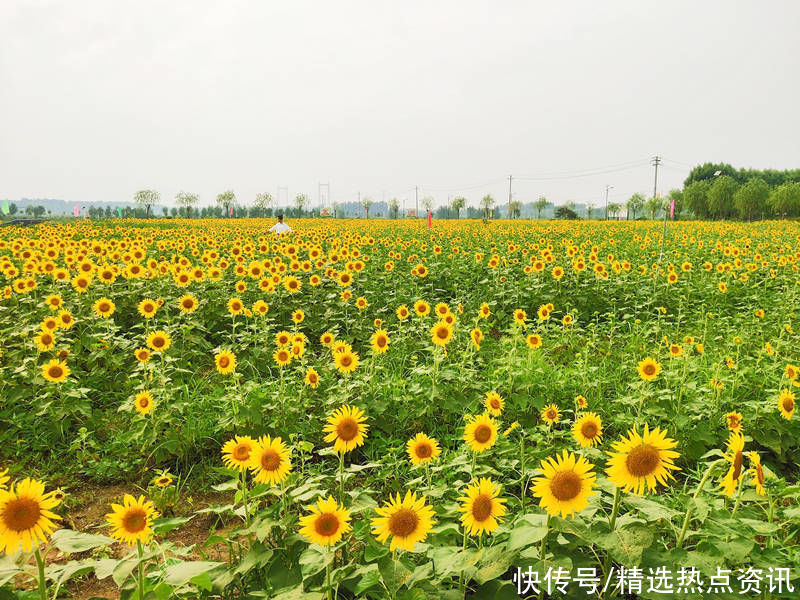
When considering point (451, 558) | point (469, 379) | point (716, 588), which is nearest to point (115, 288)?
point (469, 379)

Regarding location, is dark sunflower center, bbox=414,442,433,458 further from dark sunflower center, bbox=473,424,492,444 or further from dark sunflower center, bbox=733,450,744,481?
dark sunflower center, bbox=733,450,744,481

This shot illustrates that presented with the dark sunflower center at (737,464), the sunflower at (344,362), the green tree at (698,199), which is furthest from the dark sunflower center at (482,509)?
the green tree at (698,199)

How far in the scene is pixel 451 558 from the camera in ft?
5.80

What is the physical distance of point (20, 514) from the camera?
4.96 ft

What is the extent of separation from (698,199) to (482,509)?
248 feet

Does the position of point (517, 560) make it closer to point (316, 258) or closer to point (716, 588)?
point (716, 588)

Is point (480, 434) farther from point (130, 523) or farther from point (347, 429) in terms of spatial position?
point (130, 523)

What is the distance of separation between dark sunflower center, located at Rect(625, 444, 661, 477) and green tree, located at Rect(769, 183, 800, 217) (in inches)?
2732

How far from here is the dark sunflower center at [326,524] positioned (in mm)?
1729

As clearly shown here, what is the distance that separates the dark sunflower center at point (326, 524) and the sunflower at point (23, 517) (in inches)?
33.9

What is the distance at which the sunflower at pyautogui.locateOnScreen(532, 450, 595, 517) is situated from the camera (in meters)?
1.66

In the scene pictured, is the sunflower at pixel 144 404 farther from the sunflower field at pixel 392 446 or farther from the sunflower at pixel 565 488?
the sunflower at pixel 565 488

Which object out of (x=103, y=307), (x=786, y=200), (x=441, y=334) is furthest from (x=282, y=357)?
(x=786, y=200)

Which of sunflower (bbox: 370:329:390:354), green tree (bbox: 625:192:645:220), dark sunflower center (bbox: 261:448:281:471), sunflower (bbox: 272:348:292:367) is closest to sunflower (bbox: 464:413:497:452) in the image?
dark sunflower center (bbox: 261:448:281:471)
